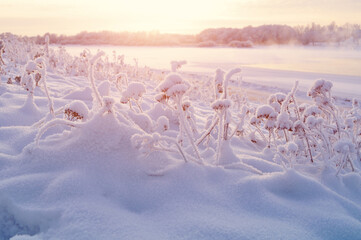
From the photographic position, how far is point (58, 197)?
1.57m

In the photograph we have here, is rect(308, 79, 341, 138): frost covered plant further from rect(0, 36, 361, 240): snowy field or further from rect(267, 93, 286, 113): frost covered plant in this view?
rect(267, 93, 286, 113): frost covered plant

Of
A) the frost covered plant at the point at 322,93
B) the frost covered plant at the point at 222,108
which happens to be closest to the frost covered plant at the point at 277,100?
the frost covered plant at the point at 322,93

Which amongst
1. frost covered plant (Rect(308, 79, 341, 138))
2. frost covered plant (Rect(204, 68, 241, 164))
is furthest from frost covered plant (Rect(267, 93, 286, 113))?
frost covered plant (Rect(204, 68, 241, 164))

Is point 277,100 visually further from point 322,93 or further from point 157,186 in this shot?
point 157,186

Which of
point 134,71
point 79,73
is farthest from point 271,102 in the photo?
point 134,71

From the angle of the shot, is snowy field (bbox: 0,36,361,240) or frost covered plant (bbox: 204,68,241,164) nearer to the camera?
snowy field (bbox: 0,36,361,240)

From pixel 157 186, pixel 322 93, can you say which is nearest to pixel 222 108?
pixel 157 186

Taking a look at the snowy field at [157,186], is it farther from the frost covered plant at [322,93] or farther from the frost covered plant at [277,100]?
the frost covered plant at [277,100]

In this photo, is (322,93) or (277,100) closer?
(322,93)

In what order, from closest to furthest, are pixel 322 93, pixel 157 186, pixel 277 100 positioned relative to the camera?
pixel 157 186 → pixel 322 93 → pixel 277 100

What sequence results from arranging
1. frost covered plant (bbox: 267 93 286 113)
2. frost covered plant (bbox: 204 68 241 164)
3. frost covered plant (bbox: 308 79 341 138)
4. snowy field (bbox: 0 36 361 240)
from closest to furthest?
snowy field (bbox: 0 36 361 240) → frost covered plant (bbox: 204 68 241 164) → frost covered plant (bbox: 308 79 341 138) → frost covered plant (bbox: 267 93 286 113)

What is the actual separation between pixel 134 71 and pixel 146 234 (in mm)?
10703

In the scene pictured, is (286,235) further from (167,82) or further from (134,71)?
(134,71)

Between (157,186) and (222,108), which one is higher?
(222,108)
